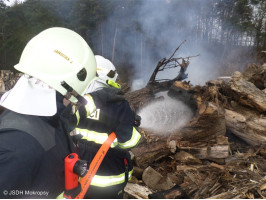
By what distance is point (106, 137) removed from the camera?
224 centimetres

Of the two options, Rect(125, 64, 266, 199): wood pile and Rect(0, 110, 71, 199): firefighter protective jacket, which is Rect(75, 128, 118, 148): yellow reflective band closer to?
Rect(0, 110, 71, 199): firefighter protective jacket

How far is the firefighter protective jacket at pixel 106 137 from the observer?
2.14 metres

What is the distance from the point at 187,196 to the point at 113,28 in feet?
68.6

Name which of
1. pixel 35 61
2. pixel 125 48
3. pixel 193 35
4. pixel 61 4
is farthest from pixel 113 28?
pixel 35 61

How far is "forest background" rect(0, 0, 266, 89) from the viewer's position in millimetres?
18125

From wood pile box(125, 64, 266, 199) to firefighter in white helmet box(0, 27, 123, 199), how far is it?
94.8 inches

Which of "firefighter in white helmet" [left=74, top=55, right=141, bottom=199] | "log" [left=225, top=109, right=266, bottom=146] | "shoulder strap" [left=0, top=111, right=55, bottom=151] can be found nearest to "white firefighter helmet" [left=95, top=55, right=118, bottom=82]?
"firefighter in white helmet" [left=74, top=55, right=141, bottom=199]

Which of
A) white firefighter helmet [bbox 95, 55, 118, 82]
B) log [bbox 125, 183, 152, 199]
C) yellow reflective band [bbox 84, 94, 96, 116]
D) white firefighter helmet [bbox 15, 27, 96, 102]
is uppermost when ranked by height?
white firefighter helmet [bbox 15, 27, 96, 102]

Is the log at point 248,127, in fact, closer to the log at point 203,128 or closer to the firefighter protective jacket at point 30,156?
the log at point 203,128

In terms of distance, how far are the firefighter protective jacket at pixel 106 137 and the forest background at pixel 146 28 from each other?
15.5m

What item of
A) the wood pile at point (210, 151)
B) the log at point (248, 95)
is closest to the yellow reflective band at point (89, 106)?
the wood pile at point (210, 151)

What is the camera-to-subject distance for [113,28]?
21.8m

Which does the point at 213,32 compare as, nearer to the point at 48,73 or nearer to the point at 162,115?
the point at 162,115

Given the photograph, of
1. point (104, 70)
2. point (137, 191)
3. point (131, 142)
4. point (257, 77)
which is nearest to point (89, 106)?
point (131, 142)
